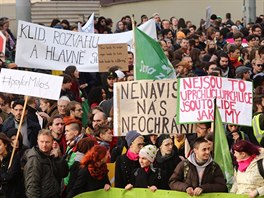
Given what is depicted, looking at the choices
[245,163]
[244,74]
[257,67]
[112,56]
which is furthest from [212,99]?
[257,67]

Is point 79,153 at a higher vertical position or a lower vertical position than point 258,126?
lower

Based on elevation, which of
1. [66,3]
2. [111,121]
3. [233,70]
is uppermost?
[66,3]

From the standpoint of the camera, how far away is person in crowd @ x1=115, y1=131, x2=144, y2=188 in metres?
11.9

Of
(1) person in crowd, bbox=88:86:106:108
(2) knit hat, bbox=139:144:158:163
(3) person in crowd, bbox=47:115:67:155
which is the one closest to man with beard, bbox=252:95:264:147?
(2) knit hat, bbox=139:144:158:163

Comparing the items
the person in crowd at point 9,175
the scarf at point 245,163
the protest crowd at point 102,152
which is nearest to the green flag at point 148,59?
the protest crowd at point 102,152

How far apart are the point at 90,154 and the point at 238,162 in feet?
4.89

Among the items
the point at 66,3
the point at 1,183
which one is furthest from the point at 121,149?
the point at 66,3

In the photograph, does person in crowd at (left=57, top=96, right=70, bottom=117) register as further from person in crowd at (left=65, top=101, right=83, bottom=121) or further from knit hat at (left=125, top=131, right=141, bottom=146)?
knit hat at (left=125, top=131, right=141, bottom=146)

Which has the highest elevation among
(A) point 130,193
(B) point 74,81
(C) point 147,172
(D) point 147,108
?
(B) point 74,81

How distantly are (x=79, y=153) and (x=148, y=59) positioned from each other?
3.28 m

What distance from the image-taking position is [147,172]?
11609 millimetres

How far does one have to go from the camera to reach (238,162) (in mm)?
11039

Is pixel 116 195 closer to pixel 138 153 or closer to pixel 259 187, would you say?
pixel 138 153

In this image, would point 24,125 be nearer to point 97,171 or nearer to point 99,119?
point 99,119
